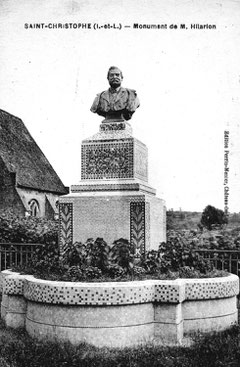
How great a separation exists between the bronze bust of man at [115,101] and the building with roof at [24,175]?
18.4m

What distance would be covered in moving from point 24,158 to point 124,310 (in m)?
28.2

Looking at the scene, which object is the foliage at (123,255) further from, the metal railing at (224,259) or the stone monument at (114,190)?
the metal railing at (224,259)

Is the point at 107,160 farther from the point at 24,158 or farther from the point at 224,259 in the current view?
the point at 24,158

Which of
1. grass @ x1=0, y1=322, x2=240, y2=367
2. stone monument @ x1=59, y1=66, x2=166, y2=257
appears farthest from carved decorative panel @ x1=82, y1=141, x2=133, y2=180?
grass @ x1=0, y1=322, x2=240, y2=367

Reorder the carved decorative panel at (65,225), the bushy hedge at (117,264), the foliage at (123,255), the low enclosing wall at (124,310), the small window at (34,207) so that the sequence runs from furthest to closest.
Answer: the small window at (34,207), the carved decorative panel at (65,225), the foliage at (123,255), the bushy hedge at (117,264), the low enclosing wall at (124,310)

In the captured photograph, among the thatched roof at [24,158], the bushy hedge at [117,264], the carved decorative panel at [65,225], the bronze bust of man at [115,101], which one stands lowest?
the bushy hedge at [117,264]

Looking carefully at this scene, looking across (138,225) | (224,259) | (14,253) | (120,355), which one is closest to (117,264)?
(138,225)

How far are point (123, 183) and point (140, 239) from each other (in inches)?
41.6

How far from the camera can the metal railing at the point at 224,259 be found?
395 inches

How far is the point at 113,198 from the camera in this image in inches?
316

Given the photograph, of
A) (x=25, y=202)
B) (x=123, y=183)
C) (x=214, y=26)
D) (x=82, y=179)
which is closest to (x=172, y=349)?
(x=123, y=183)

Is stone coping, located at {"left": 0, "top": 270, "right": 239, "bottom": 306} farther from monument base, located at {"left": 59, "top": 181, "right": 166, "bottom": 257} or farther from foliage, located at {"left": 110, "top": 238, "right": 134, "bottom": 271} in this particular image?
monument base, located at {"left": 59, "top": 181, "right": 166, "bottom": 257}

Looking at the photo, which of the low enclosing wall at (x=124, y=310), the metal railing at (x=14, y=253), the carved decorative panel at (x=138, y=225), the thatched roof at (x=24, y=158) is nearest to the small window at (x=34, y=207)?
the thatched roof at (x=24, y=158)

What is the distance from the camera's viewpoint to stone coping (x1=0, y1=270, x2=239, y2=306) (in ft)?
19.5
